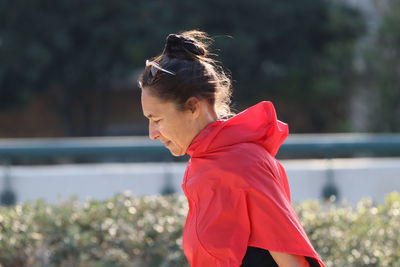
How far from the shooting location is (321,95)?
777 inches

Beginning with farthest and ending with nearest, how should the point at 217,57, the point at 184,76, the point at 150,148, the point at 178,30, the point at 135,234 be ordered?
the point at 178,30, the point at 217,57, the point at 150,148, the point at 135,234, the point at 184,76

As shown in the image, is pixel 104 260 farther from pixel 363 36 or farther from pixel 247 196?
pixel 363 36

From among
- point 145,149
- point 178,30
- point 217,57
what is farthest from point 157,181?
point 178,30

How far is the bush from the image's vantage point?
3.89 m

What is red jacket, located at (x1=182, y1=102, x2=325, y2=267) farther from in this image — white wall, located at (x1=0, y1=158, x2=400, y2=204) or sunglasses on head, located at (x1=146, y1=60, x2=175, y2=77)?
white wall, located at (x1=0, y1=158, x2=400, y2=204)

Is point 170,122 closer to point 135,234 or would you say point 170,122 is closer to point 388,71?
point 135,234

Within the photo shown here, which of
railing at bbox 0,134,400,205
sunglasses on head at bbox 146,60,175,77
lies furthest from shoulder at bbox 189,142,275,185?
railing at bbox 0,134,400,205

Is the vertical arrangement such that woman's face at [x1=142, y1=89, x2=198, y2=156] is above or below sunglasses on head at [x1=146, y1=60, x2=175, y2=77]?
below

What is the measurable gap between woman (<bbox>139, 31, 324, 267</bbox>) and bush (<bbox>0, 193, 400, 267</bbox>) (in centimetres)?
159

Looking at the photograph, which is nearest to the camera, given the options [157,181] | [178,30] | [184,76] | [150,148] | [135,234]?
[184,76]

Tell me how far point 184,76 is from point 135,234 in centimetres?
184

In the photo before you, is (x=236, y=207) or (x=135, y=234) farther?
(x=135, y=234)

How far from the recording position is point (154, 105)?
2.35 m

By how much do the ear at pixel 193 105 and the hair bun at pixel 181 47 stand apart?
0.44ft
